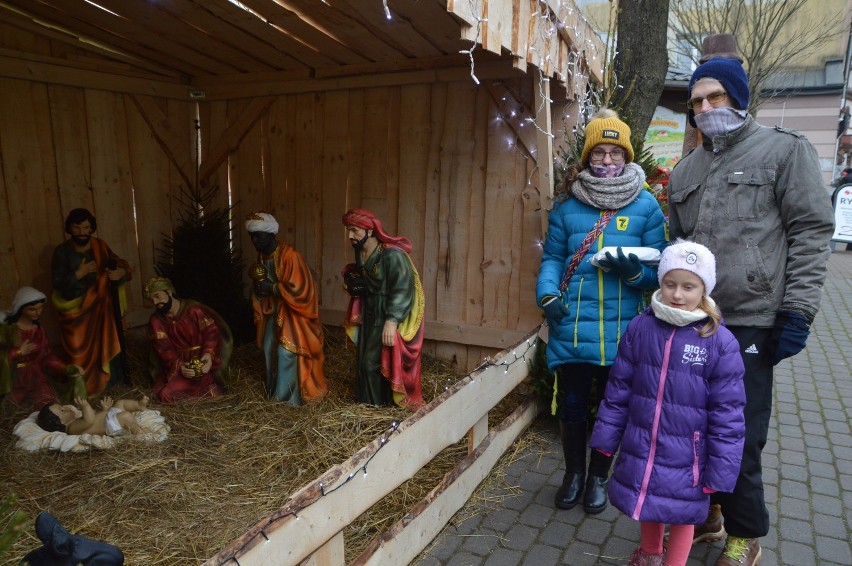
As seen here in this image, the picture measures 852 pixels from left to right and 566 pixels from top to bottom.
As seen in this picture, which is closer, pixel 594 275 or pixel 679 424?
pixel 679 424

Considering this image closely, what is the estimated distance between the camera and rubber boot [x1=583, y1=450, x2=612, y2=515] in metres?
3.45

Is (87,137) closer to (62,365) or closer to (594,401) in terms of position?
(62,365)

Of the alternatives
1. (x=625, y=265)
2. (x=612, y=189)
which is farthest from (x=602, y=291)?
(x=612, y=189)

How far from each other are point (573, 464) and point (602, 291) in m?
1.06

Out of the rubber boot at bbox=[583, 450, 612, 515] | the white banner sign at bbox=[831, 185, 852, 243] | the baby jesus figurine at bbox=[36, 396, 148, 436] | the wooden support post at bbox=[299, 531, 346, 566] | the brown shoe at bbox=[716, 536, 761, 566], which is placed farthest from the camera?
the white banner sign at bbox=[831, 185, 852, 243]

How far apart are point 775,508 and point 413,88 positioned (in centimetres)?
417

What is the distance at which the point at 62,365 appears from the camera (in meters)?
4.66

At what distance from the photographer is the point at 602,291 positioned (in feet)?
10.9

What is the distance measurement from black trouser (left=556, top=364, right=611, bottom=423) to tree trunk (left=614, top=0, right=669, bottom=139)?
320cm

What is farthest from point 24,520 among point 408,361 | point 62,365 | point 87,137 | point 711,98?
point 87,137

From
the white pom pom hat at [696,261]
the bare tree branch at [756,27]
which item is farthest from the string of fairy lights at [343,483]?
the bare tree branch at [756,27]

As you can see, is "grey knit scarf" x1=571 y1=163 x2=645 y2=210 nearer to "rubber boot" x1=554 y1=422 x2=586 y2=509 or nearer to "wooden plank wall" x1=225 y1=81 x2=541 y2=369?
"rubber boot" x1=554 y1=422 x2=586 y2=509

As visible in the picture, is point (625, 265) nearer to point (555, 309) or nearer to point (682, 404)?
point (555, 309)

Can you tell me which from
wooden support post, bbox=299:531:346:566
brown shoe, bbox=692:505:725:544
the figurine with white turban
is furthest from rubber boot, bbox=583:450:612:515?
the figurine with white turban
